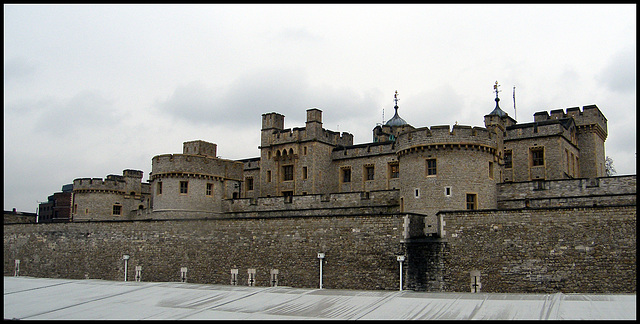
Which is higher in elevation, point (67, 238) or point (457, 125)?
point (457, 125)

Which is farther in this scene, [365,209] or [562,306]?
[365,209]

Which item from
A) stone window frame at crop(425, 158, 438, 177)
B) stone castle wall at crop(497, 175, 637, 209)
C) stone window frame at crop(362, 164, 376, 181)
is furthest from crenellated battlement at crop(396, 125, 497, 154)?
stone window frame at crop(362, 164, 376, 181)

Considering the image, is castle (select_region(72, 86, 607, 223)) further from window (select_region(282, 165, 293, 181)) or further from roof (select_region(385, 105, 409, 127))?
roof (select_region(385, 105, 409, 127))

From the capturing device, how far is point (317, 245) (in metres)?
26.0

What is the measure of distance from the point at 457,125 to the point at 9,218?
139ft

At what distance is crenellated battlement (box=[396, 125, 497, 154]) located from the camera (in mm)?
26922

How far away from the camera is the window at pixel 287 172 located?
139 feet

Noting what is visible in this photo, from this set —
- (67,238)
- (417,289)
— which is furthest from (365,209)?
(67,238)

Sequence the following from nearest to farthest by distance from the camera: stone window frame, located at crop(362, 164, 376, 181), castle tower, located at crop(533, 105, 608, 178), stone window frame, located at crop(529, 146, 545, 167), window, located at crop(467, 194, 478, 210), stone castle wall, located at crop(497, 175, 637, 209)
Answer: window, located at crop(467, 194, 478, 210) < stone castle wall, located at crop(497, 175, 637, 209) < stone window frame, located at crop(529, 146, 545, 167) < castle tower, located at crop(533, 105, 608, 178) < stone window frame, located at crop(362, 164, 376, 181)

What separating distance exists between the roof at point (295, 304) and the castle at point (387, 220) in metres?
1.58

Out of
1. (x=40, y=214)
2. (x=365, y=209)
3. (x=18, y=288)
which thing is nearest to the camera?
(x=18, y=288)

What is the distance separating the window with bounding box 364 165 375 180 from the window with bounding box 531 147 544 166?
10.9m

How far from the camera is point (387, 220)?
24.5m

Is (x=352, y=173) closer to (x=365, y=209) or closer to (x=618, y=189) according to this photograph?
(x=365, y=209)
